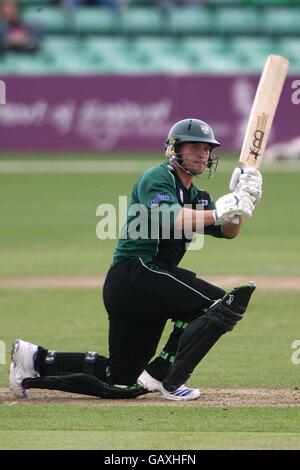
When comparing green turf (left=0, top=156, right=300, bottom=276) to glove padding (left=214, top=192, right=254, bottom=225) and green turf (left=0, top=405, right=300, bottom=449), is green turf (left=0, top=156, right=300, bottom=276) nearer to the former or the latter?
glove padding (left=214, top=192, right=254, bottom=225)

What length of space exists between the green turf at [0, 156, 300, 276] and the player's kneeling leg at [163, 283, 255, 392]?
6653mm

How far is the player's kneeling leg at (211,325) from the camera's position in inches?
286

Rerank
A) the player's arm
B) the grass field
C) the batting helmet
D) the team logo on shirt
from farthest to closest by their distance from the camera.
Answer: the player's arm, the batting helmet, the team logo on shirt, the grass field

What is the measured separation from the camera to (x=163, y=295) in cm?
730

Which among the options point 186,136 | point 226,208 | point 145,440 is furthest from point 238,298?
point 145,440

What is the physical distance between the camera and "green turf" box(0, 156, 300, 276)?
14.9 meters

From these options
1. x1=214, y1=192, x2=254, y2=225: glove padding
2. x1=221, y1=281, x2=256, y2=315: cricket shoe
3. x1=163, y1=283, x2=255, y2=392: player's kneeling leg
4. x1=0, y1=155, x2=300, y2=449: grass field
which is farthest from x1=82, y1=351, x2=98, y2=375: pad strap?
x1=214, y1=192, x2=254, y2=225: glove padding

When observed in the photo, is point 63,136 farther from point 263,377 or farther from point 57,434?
point 57,434

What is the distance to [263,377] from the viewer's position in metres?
8.36

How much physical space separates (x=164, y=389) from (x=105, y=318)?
360 centimetres

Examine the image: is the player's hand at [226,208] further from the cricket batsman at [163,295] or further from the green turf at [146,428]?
the green turf at [146,428]

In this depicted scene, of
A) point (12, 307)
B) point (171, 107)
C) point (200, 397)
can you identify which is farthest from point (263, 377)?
point (171, 107)

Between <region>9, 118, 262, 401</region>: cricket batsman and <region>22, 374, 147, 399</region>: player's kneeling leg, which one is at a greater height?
<region>9, 118, 262, 401</region>: cricket batsman

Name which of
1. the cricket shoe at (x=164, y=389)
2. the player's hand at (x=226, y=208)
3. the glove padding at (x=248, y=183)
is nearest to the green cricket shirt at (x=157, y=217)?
the player's hand at (x=226, y=208)
